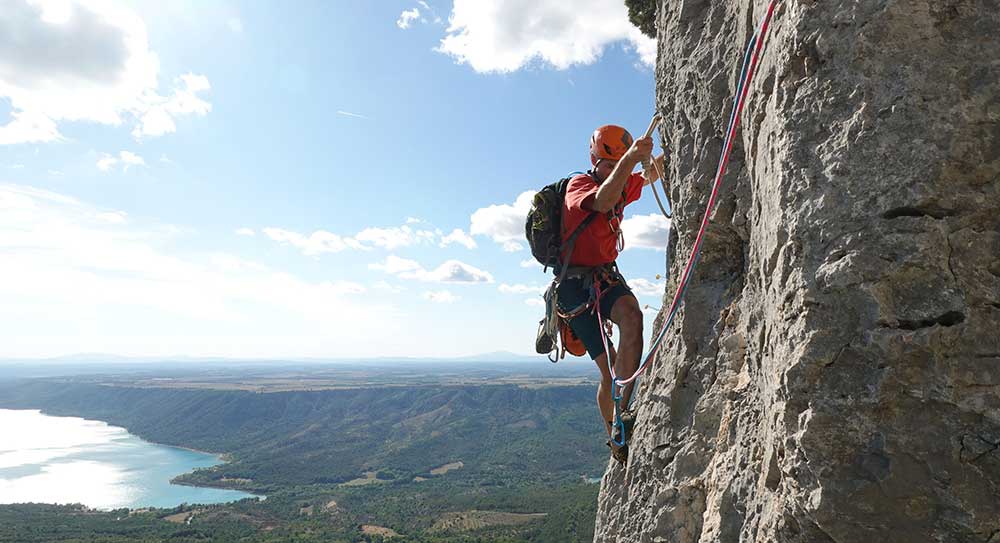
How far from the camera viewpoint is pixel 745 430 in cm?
281

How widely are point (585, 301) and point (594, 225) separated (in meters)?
0.58

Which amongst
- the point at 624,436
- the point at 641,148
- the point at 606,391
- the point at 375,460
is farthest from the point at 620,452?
the point at 375,460

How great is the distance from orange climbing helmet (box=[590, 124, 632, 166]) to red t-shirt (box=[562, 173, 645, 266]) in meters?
0.18

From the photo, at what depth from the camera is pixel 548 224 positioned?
4414 millimetres

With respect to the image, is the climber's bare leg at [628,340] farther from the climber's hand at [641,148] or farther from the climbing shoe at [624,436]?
the climber's hand at [641,148]

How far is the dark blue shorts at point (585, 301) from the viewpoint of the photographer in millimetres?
4234

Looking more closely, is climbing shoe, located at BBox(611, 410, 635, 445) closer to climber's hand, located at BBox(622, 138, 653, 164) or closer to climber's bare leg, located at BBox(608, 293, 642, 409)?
climber's bare leg, located at BBox(608, 293, 642, 409)

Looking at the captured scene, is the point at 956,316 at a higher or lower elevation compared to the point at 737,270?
lower

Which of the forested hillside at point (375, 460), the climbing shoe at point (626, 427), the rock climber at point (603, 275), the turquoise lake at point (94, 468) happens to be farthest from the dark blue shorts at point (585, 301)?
the turquoise lake at point (94, 468)

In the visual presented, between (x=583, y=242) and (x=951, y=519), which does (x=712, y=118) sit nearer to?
(x=583, y=242)

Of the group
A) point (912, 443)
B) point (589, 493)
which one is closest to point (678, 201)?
point (912, 443)

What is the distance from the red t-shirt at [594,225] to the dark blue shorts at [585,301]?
19 cm

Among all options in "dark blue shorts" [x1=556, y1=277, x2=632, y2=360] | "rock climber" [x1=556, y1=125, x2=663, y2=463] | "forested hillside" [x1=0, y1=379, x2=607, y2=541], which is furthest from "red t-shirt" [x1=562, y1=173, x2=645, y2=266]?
"forested hillside" [x1=0, y1=379, x2=607, y2=541]

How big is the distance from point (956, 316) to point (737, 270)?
1.41 meters
